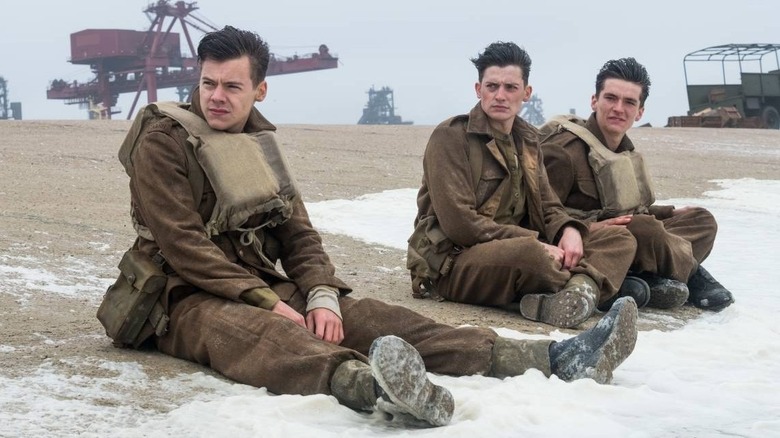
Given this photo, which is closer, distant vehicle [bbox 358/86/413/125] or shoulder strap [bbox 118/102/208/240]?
shoulder strap [bbox 118/102/208/240]

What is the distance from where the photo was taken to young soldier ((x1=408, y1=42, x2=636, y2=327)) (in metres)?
5.14

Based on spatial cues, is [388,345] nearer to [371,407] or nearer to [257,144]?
[371,407]

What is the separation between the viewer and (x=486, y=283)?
530 centimetres

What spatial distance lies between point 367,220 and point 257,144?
4813 mm

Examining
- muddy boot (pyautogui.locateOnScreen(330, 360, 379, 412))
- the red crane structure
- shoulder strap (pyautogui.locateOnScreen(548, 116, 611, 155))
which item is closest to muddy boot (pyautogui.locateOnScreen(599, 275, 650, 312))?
shoulder strap (pyautogui.locateOnScreen(548, 116, 611, 155))

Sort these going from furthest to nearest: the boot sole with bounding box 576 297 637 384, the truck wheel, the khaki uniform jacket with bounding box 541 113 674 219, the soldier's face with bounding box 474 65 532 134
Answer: the truck wheel, the khaki uniform jacket with bounding box 541 113 674 219, the soldier's face with bounding box 474 65 532 134, the boot sole with bounding box 576 297 637 384

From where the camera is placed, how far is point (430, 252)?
5.46m

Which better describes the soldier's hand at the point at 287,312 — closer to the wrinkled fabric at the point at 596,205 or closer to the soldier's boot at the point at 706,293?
the wrinkled fabric at the point at 596,205

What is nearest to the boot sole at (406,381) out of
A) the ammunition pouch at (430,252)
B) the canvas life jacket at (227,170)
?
the canvas life jacket at (227,170)

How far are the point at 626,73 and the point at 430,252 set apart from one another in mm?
1499

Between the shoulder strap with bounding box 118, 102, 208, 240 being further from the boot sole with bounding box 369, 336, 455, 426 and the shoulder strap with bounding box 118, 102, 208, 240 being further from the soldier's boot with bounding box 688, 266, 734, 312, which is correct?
the soldier's boot with bounding box 688, 266, 734, 312

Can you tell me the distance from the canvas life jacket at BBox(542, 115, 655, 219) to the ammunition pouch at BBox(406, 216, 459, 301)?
930mm

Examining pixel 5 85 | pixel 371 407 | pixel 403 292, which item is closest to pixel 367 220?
pixel 403 292

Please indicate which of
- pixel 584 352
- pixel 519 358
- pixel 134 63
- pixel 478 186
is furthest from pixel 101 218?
pixel 134 63
